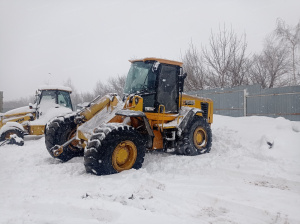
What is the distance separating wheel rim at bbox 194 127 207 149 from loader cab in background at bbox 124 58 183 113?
1094 mm

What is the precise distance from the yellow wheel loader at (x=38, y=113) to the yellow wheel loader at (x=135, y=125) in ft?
14.5

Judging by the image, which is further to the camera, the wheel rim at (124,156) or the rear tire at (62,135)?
the rear tire at (62,135)

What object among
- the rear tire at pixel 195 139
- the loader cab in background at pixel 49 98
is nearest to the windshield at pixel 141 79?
the rear tire at pixel 195 139

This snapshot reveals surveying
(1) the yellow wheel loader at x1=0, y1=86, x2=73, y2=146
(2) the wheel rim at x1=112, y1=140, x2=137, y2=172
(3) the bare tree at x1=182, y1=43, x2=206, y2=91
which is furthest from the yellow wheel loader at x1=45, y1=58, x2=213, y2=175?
(3) the bare tree at x1=182, y1=43, x2=206, y2=91

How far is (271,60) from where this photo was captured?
25.9m

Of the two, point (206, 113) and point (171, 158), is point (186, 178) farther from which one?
point (206, 113)

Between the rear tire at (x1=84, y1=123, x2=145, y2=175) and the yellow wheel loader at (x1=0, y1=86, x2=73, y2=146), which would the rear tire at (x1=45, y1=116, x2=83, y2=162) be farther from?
the yellow wheel loader at (x1=0, y1=86, x2=73, y2=146)

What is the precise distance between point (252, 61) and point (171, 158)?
22.4 meters

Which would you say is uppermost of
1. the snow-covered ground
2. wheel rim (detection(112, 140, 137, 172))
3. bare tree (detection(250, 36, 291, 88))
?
bare tree (detection(250, 36, 291, 88))

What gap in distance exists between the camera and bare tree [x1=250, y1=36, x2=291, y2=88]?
2541 cm

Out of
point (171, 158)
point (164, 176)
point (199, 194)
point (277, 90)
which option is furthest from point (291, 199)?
point (277, 90)

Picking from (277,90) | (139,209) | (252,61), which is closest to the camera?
(139,209)

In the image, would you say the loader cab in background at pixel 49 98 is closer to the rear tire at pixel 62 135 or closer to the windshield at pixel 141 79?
the rear tire at pixel 62 135

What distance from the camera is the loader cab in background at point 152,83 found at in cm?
649
